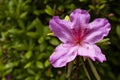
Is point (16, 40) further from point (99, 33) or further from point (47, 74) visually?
point (99, 33)

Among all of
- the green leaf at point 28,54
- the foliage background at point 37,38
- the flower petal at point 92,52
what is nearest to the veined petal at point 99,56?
the flower petal at point 92,52

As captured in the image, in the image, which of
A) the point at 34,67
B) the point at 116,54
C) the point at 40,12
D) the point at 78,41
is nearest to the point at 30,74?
the point at 34,67

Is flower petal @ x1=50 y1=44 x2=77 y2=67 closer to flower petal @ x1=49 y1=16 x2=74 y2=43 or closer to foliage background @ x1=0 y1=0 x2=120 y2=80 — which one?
flower petal @ x1=49 y1=16 x2=74 y2=43

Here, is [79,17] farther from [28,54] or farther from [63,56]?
[28,54]

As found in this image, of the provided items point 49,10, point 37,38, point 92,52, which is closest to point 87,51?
point 92,52

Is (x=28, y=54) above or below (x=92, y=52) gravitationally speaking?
below

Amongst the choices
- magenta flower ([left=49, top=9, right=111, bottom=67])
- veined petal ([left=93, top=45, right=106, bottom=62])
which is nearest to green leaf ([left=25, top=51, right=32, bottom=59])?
magenta flower ([left=49, top=9, right=111, bottom=67])
